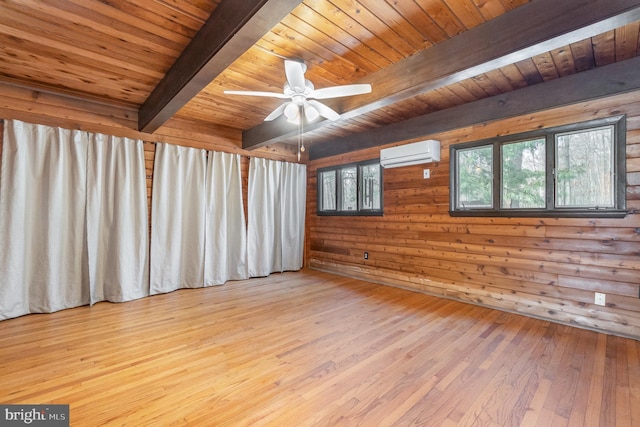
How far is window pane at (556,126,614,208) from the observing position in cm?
272

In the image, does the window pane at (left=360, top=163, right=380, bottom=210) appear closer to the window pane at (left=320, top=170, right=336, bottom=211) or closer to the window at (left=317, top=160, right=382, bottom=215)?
the window at (left=317, top=160, right=382, bottom=215)

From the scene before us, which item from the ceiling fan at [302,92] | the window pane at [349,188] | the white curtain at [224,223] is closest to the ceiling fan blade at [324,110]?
the ceiling fan at [302,92]

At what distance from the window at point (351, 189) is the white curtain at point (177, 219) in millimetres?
2247

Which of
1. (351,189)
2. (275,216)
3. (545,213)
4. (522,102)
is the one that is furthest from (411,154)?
(275,216)

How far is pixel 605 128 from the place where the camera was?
2.71m

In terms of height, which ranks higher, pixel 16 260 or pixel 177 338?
pixel 16 260

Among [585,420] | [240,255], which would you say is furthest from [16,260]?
[585,420]

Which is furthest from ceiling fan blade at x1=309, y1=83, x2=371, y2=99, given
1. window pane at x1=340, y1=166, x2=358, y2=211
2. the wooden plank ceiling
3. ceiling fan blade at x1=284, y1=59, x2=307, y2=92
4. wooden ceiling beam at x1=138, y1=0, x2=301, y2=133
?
window pane at x1=340, y1=166, x2=358, y2=211

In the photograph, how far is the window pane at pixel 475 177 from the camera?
351 cm

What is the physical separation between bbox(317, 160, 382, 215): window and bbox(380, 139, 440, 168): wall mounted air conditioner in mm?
321

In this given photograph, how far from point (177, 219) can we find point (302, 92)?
106 inches

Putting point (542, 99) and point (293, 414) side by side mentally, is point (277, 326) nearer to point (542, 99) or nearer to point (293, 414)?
point (293, 414)

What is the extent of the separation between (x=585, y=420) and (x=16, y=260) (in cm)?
482

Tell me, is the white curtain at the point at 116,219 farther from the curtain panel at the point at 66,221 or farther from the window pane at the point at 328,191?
the window pane at the point at 328,191
